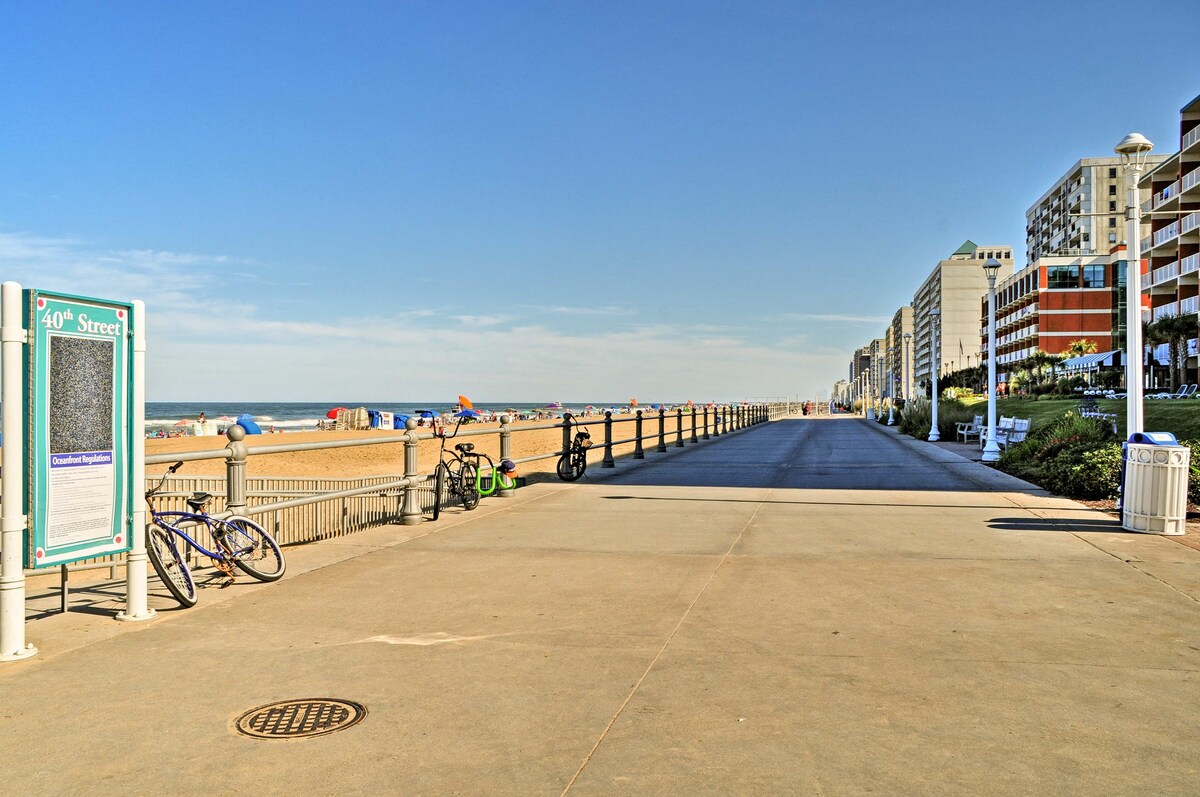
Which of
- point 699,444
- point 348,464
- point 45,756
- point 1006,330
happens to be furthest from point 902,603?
point 1006,330

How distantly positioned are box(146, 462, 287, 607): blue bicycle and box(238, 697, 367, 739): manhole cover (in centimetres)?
246

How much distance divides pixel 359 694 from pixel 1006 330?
134935mm

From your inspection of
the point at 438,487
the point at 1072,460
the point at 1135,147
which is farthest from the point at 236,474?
the point at 1072,460

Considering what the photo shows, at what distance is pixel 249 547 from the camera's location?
746cm

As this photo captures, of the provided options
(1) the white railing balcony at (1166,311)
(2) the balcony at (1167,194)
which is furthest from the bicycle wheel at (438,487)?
(2) the balcony at (1167,194)

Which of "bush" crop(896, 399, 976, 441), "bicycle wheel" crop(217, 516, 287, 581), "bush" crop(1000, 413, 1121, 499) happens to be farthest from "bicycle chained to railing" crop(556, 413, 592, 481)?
"bush" crop(896, 399, 976, 441)

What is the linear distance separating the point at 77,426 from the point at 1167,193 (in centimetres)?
8300

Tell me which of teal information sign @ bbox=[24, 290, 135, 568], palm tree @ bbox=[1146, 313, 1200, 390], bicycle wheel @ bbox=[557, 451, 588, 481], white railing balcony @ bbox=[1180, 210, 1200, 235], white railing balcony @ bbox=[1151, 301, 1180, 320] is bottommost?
bicycle wheel @ bbox=[557, 451, 588, 481]

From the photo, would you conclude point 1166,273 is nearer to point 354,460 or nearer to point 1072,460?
point 354,460

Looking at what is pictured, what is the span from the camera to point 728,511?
40.4 feet

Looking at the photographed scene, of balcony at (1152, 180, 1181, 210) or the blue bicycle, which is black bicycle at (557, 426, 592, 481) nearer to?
the blue bicycle

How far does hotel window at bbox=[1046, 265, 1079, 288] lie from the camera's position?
108m

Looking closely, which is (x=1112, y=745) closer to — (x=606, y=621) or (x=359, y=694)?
(x=606, y=621)

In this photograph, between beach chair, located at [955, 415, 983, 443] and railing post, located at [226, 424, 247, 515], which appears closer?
railing post, located at [226, 424, 247, 515]
